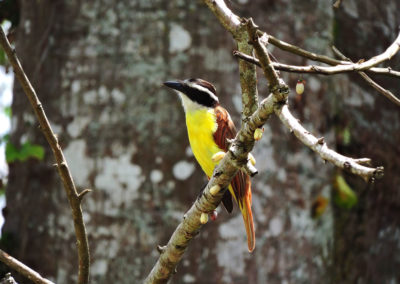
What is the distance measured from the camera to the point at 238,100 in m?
4.47

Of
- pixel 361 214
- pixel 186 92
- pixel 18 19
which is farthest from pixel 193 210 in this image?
pixel 18 19

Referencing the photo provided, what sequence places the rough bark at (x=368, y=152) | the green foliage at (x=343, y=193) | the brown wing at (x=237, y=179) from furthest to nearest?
the rough bark at (x=368, y=152), the green foliage at (x=343, y=193), the brown wing at (x=237, y=179)

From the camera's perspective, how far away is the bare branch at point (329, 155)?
1.38m

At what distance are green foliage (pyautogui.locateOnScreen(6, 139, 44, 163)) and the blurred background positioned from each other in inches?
0.4

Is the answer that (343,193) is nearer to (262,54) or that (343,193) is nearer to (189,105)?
(189,105)

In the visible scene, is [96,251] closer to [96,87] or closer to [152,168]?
[152,168]

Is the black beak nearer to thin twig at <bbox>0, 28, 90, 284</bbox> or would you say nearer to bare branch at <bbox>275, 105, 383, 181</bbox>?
thin twig at <bbox>0, 28, 90, 284</bbox>

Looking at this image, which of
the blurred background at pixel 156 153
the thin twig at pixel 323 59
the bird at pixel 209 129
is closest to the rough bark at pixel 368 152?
the blurred background at pixel 156 153

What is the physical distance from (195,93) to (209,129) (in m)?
0.28

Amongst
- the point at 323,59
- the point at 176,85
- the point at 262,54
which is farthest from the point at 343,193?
the point at 262,54

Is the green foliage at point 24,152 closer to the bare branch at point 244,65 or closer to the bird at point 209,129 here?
the bird at point 209,129

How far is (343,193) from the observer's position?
15.5 ft

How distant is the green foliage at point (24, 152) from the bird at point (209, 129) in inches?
44.3

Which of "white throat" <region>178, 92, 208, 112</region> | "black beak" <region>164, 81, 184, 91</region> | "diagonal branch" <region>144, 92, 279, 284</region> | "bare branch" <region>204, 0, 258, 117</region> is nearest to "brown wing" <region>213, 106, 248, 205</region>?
"white throat" <region>178, 92, 208, 112</region>
